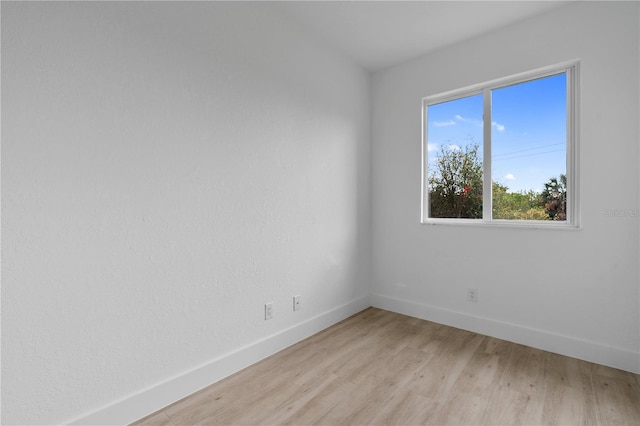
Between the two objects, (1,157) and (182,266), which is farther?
(182,266)

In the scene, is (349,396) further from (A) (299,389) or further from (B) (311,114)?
(B) (311,114)

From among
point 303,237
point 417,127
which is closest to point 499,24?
point 417,127

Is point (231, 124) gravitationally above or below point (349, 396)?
above

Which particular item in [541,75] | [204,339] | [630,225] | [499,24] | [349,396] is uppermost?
[499,24]

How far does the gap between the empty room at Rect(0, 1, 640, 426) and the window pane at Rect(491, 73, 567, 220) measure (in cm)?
2

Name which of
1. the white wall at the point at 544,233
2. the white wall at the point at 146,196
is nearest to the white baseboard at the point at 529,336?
Answer: the white wall at the point at 544,233

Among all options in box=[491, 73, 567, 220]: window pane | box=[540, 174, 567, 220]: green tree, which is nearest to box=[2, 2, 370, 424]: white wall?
box=[491, 73, 567, 220]: window pane

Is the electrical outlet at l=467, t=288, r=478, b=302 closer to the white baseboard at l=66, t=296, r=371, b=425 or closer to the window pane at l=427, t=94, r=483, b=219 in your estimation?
the window pane at l=427, t=94, r=483, b=219

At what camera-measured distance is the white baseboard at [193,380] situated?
1.44 m

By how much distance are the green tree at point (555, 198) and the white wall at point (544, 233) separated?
0.17 meters

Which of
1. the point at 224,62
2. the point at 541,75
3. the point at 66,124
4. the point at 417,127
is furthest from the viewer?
the point at 417,127

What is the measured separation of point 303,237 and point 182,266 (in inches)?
40.4

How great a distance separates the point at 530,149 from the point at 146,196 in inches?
112

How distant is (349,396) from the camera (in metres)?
1.74
